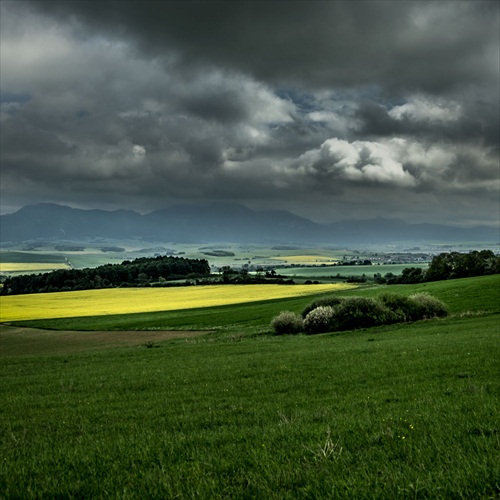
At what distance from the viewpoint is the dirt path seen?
4438 cm

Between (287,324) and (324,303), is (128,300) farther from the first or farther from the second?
(324,303)

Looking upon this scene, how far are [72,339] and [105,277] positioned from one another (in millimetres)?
101683

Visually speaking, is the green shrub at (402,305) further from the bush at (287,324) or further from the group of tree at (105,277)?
the group of tree at (105,277)

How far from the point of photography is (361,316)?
148 feet

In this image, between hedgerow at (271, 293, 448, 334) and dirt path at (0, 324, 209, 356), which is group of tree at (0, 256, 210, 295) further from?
hedgerow at (271, 293, 448, 334)

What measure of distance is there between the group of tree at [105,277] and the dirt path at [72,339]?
8087 cm

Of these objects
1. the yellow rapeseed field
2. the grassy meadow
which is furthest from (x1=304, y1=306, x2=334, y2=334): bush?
the yellow rapeseed field

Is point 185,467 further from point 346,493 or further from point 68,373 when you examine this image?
point 68,373

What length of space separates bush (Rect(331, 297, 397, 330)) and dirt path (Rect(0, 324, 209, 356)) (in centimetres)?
1615

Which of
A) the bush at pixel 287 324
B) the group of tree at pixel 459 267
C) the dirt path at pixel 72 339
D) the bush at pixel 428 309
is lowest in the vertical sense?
the dirt path at pixel 72 339

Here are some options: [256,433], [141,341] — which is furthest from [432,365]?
[141,341]

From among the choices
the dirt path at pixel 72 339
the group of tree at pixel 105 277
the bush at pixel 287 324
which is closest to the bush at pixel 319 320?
the bush at pixel 287 324

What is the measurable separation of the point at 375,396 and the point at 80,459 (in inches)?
313

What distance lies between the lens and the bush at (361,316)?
45.3 m
